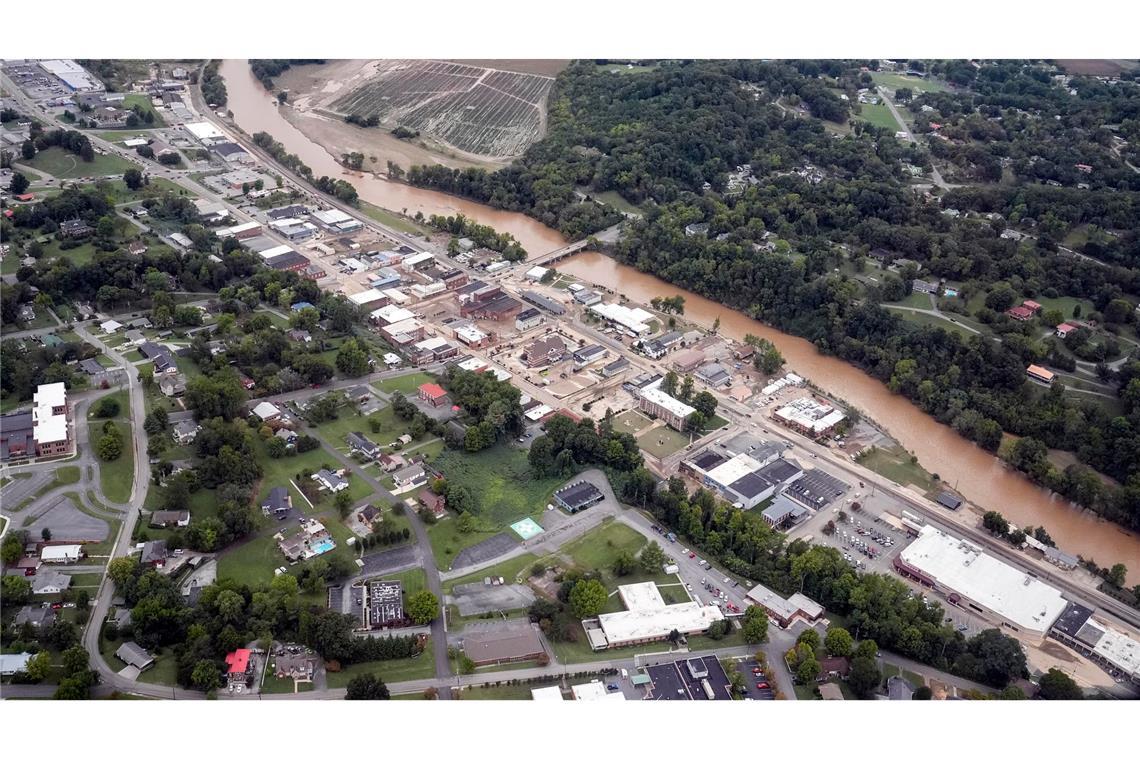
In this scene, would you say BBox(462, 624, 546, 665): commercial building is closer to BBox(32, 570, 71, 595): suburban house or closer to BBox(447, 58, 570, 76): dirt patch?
BBox(32, 570, 71, 595): suburban house

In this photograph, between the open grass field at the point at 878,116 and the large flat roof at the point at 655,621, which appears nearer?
the large flat roof at the point at 655,621

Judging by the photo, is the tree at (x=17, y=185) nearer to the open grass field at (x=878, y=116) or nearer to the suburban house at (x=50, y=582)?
the suburban house at (x=50, y=582)

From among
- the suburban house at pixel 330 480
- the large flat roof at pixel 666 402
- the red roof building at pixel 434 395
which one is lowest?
the suburban house at pixel 330 480

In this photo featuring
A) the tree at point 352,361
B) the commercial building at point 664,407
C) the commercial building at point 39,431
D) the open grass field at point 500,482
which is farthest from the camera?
the tree at point 352,361

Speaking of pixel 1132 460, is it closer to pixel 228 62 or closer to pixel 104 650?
pixel 104 650

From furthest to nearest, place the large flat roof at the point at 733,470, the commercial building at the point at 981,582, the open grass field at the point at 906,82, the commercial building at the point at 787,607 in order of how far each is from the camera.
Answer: the open grass field at the point at 906,82 < the large flat roof at the point at 733,470 < the commercial building at the point at 981,582 < the commercial building at the point at 787,607

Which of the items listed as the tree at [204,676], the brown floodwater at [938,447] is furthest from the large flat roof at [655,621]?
the brown floodwater at [938,447]

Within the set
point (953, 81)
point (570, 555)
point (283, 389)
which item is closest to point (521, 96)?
point (953, 81)

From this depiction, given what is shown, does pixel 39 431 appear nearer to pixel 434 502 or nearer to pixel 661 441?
pixel 434 502

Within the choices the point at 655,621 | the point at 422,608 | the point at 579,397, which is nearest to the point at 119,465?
the point at 422,608
